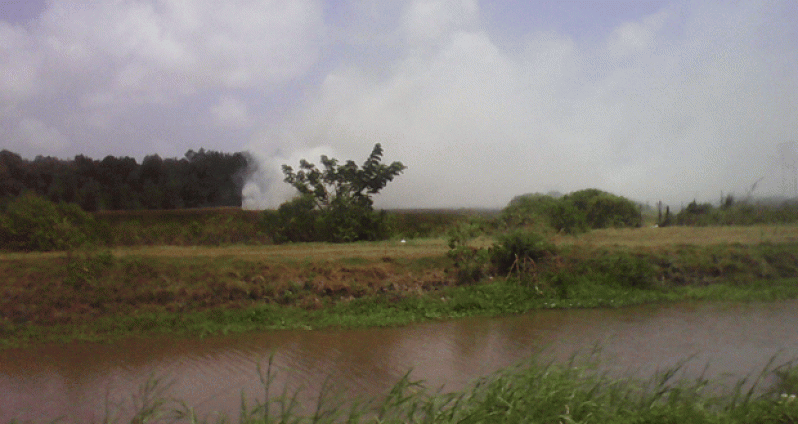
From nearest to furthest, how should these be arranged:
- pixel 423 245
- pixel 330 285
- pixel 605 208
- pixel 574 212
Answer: pixel 330 285
pixel 423 245
pixel 574 212
pixel 605 208

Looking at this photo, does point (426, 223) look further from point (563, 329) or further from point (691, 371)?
point (691, 371)

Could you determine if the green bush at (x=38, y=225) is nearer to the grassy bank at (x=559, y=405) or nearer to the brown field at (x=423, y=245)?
the brown field at (x=423, y=245)

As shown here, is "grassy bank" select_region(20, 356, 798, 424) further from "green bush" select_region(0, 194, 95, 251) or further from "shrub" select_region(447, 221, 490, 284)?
"green bush" select_region(0, 194, 95, 251)

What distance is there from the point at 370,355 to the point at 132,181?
334 inches

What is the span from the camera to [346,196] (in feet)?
54.1

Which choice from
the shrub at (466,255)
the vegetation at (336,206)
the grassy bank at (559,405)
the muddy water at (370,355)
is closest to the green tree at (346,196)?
the vegetation at (336,206)

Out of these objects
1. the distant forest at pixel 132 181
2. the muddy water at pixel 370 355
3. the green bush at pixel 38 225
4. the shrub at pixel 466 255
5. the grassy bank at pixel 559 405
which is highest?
the distant forest at pixel 132 181

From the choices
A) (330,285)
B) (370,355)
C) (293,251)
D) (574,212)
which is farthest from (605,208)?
(370,355)

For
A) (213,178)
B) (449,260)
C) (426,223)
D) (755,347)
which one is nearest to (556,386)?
(755,347)

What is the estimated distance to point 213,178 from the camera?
13539 mm

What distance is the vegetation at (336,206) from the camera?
52.8 feet

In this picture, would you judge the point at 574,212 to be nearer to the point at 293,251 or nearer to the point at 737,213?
the point at 737,213

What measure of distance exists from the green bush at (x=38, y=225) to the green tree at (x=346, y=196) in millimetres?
5160

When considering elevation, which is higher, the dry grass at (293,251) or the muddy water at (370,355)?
the dry grass at (293,251)
